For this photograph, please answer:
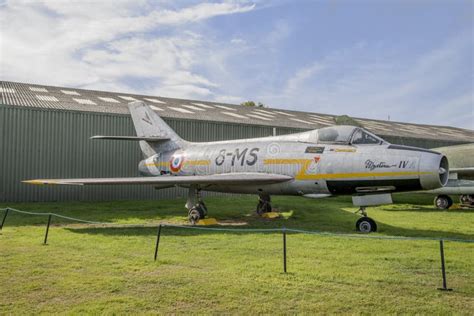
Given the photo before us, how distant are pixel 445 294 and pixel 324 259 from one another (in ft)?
7.71

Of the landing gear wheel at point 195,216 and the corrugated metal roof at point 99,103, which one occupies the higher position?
the corrugated metal roof at point 99,103

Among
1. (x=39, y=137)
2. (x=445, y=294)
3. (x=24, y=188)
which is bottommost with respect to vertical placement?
(x=445, y=294)

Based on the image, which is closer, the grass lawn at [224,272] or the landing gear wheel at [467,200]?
the grass lawn at [224,272]

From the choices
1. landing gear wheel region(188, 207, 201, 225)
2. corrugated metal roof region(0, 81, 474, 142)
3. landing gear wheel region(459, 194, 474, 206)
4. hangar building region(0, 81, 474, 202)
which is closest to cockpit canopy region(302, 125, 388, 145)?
landing gear wheel region(188, 207, 201, 225)

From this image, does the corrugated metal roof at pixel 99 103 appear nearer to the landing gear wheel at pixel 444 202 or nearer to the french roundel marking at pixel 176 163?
the french roundel marking at pixel 176 163

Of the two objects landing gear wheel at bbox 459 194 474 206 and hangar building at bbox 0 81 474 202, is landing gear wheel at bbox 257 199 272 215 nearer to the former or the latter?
hangar building at bbox 0 81 474 202

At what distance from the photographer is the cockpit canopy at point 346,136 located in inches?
436

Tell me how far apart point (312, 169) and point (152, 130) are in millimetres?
8233

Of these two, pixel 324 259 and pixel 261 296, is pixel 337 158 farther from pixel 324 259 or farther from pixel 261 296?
pixel 261 296

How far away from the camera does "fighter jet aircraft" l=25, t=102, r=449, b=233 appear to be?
33.3 ft

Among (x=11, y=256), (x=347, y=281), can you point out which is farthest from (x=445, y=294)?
(x=11, y=256)

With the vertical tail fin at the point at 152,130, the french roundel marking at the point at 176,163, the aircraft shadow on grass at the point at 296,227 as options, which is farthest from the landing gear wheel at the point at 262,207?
the vertical tail fin at the point at 152,130

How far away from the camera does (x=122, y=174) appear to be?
66.6 ft

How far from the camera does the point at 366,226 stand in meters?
10.9
